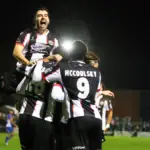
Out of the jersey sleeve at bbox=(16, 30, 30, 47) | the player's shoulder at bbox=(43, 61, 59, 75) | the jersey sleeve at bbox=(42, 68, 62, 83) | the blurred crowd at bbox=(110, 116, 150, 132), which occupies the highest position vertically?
the blurred crowd at bbox=(110, 116, 150, 132)

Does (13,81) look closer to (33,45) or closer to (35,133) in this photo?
(33,45)

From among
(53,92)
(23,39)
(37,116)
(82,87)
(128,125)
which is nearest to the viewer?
(53,92)

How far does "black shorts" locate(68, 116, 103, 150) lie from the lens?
21.5ft

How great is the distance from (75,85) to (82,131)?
60cm

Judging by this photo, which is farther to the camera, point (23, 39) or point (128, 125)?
point (128, 125)

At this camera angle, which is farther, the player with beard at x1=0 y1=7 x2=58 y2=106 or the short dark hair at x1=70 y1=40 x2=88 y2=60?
the player with beard at x1=0 y1=7 x2=58 y2=106

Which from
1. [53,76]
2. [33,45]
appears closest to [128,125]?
[33,45]

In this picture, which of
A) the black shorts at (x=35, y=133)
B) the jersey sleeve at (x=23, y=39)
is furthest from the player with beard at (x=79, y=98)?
the jersey sleeve at (x=23, y=39)

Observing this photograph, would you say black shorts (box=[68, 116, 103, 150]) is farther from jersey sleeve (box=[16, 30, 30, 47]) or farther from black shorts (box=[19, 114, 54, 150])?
jersey sleeve (box=[16, 30, 30, 47])

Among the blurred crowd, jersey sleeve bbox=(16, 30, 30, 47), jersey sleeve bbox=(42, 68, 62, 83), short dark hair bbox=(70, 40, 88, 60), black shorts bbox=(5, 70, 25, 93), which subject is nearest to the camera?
jersey sleeve bbox=(42, 68, 62, 83)

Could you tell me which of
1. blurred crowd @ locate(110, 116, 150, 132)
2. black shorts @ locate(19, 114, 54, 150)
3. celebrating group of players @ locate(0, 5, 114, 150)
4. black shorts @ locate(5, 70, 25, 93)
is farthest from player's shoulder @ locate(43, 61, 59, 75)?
blurred crowd @ locate(110, 116, 150, 132)

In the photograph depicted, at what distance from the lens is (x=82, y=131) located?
658 centimetres

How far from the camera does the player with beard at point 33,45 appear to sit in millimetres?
6874

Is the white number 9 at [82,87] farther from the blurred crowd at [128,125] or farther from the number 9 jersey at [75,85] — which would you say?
the blurred crowd at [128,125]
